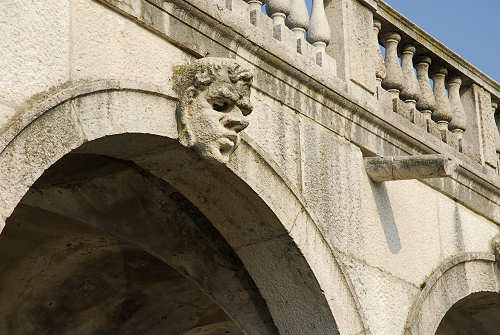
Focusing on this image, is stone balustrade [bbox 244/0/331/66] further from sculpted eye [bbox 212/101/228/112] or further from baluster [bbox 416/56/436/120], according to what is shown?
baluster [bbox 416/56/436/120]

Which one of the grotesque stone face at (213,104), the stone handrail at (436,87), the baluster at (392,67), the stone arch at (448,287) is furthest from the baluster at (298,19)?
the stone arch at (448,287)

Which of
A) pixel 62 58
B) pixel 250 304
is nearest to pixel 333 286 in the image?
pixel 250 304

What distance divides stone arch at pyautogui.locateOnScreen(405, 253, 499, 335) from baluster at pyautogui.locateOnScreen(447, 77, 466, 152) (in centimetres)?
87

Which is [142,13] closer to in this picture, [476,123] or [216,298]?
[216,298]

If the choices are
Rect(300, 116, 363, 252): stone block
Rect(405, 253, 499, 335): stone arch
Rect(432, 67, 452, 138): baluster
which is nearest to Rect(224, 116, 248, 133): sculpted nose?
Rect(300, 116, 363, 252): stone block

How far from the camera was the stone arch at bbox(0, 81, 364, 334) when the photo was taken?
4.05 meters

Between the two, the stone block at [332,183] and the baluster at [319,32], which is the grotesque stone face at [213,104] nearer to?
the stone block at [332,183]

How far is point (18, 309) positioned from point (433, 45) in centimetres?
331

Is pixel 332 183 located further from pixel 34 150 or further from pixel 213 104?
pixel 34 150

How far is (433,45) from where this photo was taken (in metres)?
6.83

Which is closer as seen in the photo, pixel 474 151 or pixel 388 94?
pixel 388 94

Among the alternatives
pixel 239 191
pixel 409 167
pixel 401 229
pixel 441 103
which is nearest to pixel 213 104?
pixel 239 191

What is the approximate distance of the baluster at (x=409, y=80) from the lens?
648 cm

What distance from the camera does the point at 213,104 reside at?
454 cm
